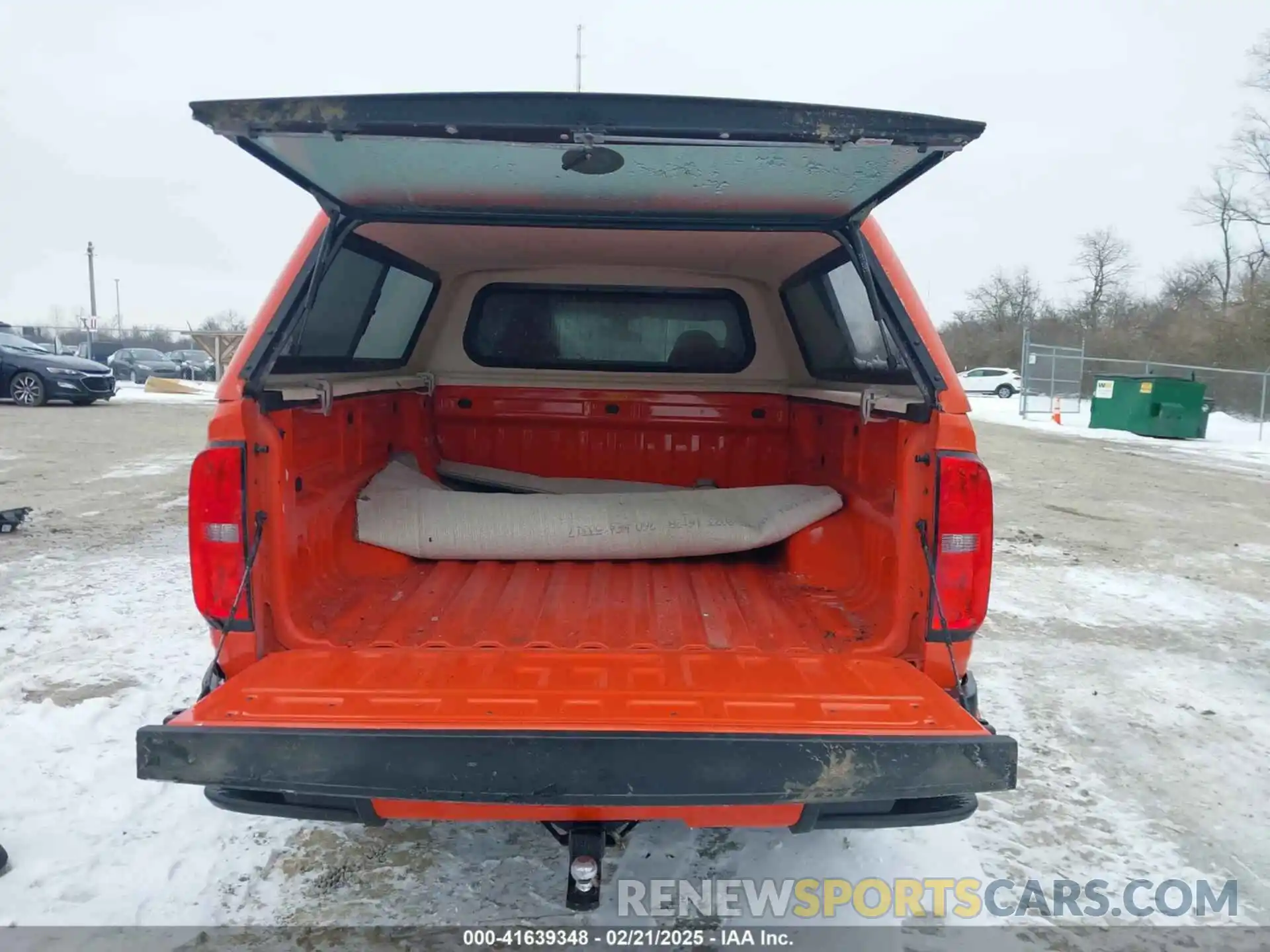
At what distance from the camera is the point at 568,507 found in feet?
12.0

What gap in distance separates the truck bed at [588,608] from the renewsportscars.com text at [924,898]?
0.75 m

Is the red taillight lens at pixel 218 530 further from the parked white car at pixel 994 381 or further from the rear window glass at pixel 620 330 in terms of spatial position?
the parked white car at pixel 994 381

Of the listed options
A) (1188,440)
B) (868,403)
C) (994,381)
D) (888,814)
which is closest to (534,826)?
(888,814)

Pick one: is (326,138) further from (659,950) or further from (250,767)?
(659,950)

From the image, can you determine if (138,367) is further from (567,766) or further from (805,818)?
(805,818)

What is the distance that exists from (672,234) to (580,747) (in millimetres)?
2127

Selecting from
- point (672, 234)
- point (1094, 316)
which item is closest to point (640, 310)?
point (672, 234)

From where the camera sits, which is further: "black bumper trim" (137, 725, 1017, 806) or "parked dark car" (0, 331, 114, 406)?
"parked dark car" (0, 331, 114, 406)

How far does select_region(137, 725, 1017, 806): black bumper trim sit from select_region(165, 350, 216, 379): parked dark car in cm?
3434

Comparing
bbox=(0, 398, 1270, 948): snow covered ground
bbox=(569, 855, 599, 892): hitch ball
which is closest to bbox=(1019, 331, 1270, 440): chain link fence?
bbox=(0, 398, 1270, 948): snow covered ground

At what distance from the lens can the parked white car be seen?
129 feet

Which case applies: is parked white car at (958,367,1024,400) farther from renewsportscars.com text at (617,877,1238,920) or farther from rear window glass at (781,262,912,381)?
renewsportscars.com text at (617,877,1238,920)

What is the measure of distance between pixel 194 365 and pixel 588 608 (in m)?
35.9

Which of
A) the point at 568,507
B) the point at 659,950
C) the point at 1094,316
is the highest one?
the point at 1094,316
